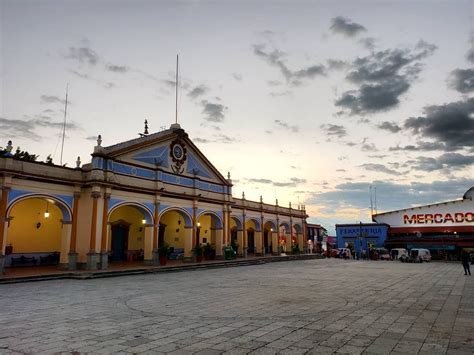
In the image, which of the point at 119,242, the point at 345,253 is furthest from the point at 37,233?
the point at 345,253

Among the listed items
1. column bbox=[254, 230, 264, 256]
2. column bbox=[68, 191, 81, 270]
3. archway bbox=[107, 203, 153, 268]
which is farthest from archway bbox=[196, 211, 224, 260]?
column bbox=[68, 191, 81, 270]

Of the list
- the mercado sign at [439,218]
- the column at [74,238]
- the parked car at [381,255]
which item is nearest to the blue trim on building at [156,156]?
the column at [74,238]

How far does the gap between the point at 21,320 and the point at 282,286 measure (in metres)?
9.48

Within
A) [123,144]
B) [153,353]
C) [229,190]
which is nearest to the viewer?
[153,353]

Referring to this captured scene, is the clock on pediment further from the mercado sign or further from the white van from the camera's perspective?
the mercado sign

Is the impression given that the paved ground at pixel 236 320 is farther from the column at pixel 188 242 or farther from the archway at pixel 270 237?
the archway at pixel 270 237

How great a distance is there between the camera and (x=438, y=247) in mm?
41031

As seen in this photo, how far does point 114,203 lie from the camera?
21734 millimetres

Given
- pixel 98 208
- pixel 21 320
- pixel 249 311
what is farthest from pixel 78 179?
pixel 249 311

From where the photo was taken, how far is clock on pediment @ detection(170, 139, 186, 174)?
26611 millimetres

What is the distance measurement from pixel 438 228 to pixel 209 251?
29.3 metres

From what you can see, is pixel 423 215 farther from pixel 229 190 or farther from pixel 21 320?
pixel 21 320

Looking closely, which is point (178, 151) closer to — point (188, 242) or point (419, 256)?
point (188, 242)

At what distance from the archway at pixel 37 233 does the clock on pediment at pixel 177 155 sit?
861 cm
